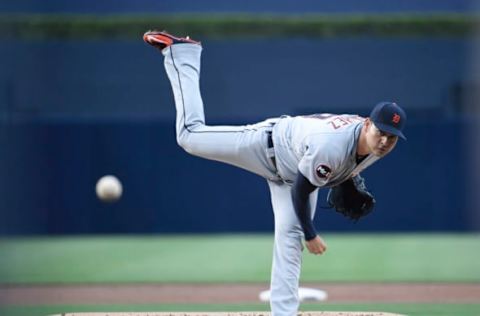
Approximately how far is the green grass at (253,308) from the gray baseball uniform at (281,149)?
1425 millimetres

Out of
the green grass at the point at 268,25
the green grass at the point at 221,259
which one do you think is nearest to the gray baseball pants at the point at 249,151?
the green grass at the point at 221,259

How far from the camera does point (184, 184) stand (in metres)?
11.8

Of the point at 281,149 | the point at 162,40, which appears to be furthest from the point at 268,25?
the point at 281,149

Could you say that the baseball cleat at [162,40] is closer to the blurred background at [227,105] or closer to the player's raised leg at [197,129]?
the player's raised leg at [197,129]

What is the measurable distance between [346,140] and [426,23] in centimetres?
923

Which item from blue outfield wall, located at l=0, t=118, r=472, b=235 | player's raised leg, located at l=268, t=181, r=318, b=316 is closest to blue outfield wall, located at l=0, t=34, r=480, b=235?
blue outfield wall, located at l=0, t=118, r=472, b=235

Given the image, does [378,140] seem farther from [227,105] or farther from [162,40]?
[227,105]

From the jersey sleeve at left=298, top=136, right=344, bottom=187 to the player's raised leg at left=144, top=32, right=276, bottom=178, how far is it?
0.43 m

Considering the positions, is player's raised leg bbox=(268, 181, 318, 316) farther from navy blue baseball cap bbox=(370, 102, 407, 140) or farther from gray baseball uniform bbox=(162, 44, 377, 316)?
navy blue baseball cap bbox=(370, 102, 407, 140)

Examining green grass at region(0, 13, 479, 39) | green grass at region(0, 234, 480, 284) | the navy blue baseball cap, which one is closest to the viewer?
the navy blue baseball cap

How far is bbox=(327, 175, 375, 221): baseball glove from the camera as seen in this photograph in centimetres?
439

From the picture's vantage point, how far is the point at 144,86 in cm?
1222

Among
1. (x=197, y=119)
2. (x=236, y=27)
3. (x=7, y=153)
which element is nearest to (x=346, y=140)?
(x=197, y=119)

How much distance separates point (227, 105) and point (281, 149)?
7.83 m
